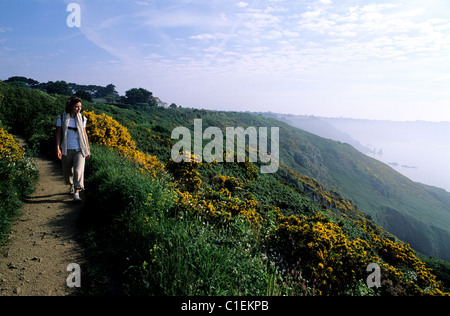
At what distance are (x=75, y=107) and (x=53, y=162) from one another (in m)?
4.43

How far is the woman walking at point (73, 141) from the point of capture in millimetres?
5087

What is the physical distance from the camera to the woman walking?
509 cm

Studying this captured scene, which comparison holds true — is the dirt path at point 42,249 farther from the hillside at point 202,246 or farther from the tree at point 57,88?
the tree at point 57,88

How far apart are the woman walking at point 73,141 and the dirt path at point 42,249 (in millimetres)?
660

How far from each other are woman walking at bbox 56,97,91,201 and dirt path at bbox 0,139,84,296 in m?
0.66

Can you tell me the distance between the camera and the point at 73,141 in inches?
205

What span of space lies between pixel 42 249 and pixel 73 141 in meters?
2.43

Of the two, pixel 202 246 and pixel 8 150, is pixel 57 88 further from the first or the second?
pixel 202 246

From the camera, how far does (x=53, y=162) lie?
27.1ft

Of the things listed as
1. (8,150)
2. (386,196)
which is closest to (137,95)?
(8,150)

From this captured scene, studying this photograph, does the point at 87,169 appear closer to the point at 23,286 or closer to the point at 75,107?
the point at 75,107

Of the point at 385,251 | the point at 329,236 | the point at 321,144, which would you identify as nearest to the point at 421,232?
the point at 321,144

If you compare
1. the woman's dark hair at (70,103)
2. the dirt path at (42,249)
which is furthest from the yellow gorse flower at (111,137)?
the woman's dark hair at (70,103)

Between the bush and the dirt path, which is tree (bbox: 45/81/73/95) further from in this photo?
the dirt path
